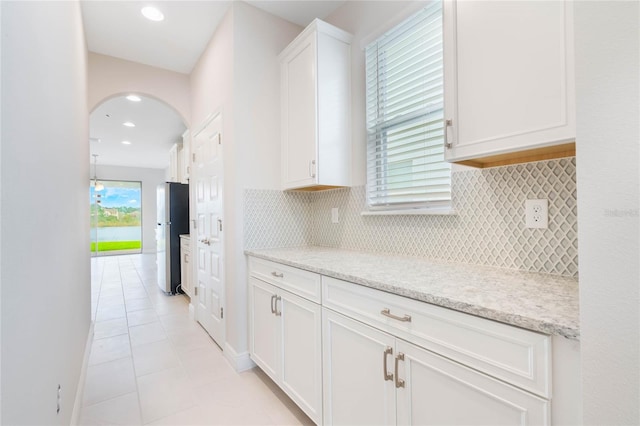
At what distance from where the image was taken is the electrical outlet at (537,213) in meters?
1.30

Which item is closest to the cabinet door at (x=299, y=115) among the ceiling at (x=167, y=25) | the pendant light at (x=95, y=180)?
the ceiling at (x=167, y=25)

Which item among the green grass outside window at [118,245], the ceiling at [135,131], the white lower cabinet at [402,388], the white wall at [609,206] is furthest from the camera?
the green grass outside window at [118,245]

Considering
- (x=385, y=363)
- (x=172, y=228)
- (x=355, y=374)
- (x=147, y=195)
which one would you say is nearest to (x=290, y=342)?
(x=355, y=374)

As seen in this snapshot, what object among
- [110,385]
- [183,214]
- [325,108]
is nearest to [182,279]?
[183,214]

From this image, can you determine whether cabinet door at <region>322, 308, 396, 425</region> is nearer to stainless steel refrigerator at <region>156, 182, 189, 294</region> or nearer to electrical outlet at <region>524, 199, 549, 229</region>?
electrical outlet at <region>524, 199, 549, 229</region>

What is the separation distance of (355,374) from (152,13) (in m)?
3.05

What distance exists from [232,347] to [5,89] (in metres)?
2.23

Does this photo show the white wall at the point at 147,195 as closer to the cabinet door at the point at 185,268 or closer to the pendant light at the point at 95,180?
the pendant light at the point at 95,180

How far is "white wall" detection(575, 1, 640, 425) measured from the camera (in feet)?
1.94

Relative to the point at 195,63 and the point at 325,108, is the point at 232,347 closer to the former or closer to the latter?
the point at 325,108

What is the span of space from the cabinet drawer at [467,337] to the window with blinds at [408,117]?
2.69 ft

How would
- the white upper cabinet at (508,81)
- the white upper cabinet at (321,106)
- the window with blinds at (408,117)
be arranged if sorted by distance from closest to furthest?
the white upper cabinet at (508,81) → the window with blinds at (408,117) → the white upper cabinet at (321,106)

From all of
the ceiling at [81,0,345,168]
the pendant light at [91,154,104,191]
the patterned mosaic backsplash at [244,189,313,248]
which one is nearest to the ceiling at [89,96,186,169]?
the pendant light at [91,154,104,191]

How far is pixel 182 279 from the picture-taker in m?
4.52
